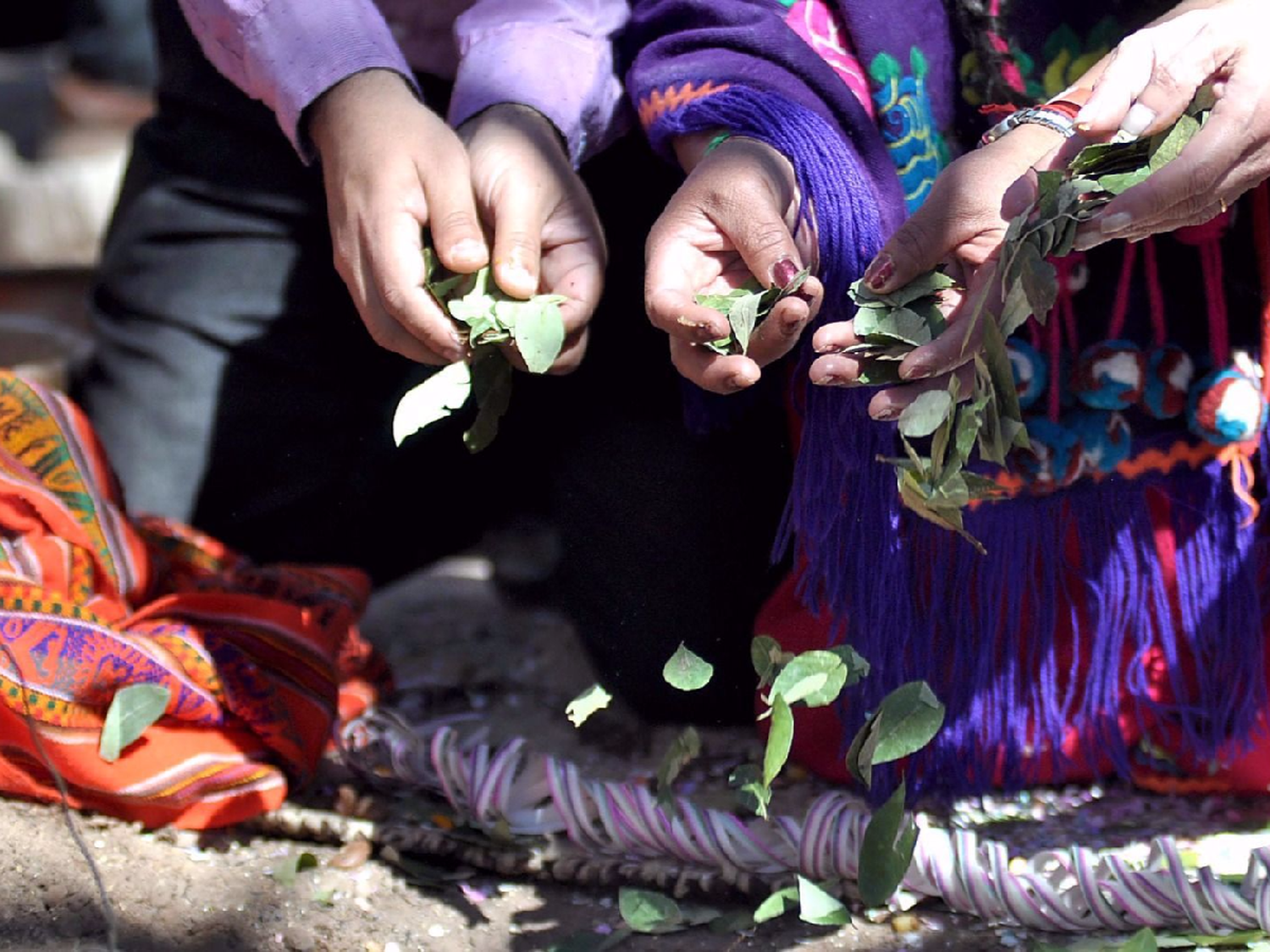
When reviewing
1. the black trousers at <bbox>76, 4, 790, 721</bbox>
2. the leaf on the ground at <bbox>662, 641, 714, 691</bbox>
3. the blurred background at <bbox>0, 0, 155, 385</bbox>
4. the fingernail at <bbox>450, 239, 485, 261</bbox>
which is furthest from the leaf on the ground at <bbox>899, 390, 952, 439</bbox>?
the blurred background at <bbox>0, 0, 155, 385</bbox>

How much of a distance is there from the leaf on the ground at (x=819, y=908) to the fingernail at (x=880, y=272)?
0.42 meters

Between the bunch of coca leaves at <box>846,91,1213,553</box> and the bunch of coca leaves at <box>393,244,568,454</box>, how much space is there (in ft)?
0.74

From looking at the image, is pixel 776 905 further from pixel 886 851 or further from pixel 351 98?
pixel 351 98

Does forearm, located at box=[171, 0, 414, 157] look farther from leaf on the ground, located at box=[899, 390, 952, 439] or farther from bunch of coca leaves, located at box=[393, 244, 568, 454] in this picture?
leaf on the ground, located at box=[899, 390, 952, 439]

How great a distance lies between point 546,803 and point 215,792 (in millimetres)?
260

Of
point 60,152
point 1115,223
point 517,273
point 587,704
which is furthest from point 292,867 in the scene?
point 60,152

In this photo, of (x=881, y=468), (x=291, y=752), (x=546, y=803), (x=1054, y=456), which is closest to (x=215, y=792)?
(x=291, y=752)

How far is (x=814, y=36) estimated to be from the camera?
110cm

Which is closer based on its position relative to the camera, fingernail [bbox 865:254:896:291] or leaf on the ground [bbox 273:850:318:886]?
fingernail [bbox 865:254:896:291]

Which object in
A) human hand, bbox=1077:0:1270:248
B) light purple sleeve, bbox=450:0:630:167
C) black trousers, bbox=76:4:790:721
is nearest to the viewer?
human hand, bbox=1077:0:1270:248

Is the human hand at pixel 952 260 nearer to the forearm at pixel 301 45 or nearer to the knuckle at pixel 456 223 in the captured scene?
the knuckle at pixel 456 223

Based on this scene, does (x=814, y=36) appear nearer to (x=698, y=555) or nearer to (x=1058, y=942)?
(x=698, y=555)

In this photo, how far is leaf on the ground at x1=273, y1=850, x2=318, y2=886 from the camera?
1008 millimetres

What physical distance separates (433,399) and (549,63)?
1.09ft
